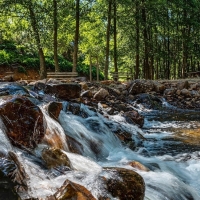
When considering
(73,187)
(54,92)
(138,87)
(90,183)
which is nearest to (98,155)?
(90,183)

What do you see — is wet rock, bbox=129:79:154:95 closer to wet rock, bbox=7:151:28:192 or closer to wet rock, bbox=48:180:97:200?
wet rock, bbox=7:151:28:192

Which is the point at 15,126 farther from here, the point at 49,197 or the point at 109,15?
the point at 109,15

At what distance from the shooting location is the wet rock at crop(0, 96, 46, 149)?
13.8 ft

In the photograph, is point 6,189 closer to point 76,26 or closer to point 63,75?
point 63,75

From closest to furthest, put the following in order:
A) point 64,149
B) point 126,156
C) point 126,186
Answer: point 126,186 < point 64,149 < point 126,156

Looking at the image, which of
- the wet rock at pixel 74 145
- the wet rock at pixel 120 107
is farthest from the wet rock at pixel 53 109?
the wet rock at pixel 120 107

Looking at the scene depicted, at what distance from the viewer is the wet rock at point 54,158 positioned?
3.57m

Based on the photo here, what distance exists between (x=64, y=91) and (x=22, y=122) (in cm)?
469

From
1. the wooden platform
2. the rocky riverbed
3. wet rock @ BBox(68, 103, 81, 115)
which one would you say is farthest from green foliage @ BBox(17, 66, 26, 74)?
wet rock @ BBox(68, 103, 81, 115)

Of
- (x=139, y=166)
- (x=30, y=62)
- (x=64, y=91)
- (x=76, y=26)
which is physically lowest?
(x=139, y=166)

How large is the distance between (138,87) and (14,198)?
41.2ft

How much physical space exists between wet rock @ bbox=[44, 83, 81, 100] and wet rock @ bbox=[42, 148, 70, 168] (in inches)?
202

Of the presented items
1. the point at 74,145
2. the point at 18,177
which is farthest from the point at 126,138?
the point at 18,177

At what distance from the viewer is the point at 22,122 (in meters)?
4.32
